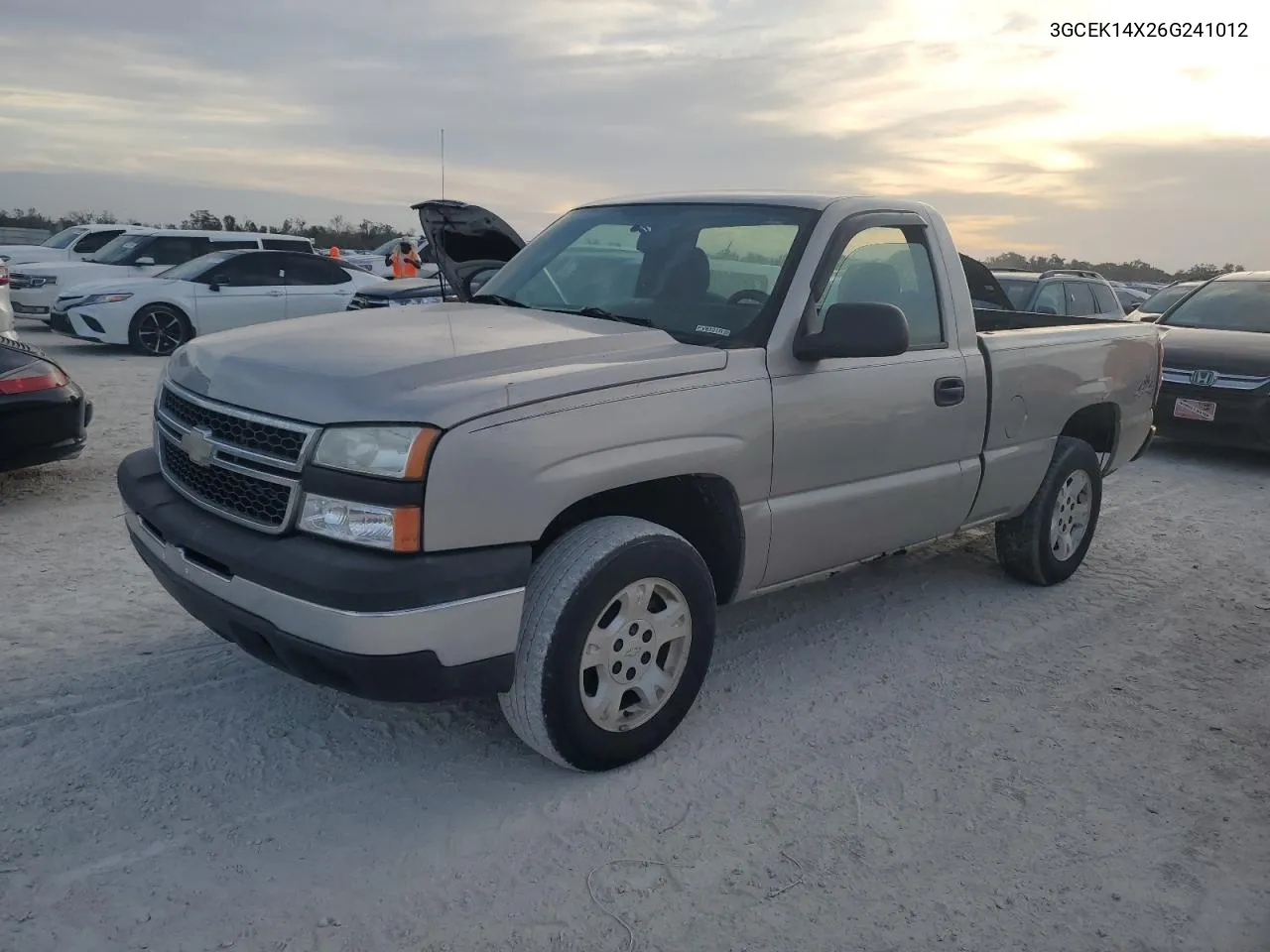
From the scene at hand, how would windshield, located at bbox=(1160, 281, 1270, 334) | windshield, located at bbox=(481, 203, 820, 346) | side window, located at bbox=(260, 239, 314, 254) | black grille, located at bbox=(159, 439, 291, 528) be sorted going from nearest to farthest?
1. black grille, located at bbox=(159, 439, 291, 528)
2. windshield, located at bbox=(481, 203, 820, 346)
3. windshield, located at bbox=(1160, 281, 1270, 334)
4. side window, located at bbox=(260, 239, 314, 254)

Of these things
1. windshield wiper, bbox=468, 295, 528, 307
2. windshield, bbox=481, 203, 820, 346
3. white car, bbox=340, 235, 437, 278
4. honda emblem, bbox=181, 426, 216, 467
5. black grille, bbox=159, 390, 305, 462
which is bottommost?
white car, bbox=340, 235, 437, 278

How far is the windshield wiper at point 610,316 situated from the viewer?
398cm

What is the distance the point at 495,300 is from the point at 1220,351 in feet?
24.6

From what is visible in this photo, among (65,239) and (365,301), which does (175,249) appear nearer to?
(365,301)

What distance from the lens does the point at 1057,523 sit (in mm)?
5543

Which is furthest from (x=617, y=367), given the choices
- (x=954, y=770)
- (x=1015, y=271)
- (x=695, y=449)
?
(x=1015, y=271)

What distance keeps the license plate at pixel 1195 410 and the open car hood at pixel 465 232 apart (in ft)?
20.2

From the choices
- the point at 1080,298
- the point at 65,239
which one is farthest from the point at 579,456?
the point at 65,239

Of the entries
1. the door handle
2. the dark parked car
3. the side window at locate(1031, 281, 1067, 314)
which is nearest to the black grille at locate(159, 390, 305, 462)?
the door handle

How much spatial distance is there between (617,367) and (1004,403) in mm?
2333

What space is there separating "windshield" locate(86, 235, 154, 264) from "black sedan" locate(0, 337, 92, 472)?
1095 cm

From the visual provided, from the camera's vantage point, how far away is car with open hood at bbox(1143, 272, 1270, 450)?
8.94 metres

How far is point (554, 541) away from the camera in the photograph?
3289mm

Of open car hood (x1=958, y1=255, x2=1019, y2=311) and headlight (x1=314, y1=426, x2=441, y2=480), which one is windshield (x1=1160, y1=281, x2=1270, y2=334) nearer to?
open car hood (x1=958, y1=255, x2=1019, y2=311)
